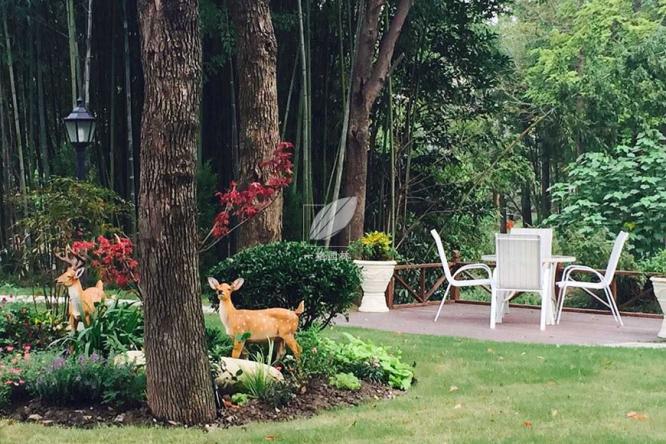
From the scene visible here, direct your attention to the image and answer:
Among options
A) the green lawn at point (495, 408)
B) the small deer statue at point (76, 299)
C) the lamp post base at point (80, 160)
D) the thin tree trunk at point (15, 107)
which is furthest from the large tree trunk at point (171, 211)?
the thin tree trunk at point (15, 107)

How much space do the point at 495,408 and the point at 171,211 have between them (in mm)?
1880

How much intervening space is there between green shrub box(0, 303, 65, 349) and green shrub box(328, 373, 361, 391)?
1.78m

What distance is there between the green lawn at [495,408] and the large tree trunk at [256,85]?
197cm

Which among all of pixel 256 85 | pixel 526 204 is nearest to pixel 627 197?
pixel 256 85

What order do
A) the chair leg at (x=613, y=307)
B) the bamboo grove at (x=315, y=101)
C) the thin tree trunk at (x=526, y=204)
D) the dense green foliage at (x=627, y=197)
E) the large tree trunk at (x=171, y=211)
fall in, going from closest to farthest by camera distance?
the large tree trunk at (x=171, y=211) < the chair leg at (x=613, y=307) < the bamboo grove at (x=315, y=101) < the dense green foliage at (x=627, y=197) < the thin tree trunk at (x=526, y=204)

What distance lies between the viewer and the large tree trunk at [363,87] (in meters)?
9.34

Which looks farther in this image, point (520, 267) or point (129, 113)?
point (129, 113)

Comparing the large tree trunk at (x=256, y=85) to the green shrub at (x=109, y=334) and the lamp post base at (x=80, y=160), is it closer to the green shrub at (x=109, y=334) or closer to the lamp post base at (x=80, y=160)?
the lamp post base at (x=80, y=160)

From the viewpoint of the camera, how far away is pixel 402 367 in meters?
5.17

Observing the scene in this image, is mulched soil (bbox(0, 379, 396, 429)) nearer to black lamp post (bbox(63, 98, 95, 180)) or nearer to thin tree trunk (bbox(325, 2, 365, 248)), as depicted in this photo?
black lamp post (bbox(63, 98, 95, 180))

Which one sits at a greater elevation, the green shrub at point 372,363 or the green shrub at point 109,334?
the green shrub at point 109,334

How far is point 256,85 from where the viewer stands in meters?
6.84

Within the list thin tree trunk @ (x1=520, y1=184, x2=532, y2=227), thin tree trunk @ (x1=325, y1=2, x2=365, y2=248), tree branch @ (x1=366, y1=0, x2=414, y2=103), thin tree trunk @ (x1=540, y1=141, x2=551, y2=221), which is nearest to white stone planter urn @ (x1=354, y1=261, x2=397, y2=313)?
thin tree trunk @ (x1=325, y1=2, x2=365, y2=248)

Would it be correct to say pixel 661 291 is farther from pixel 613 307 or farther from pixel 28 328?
pixel 28 328
